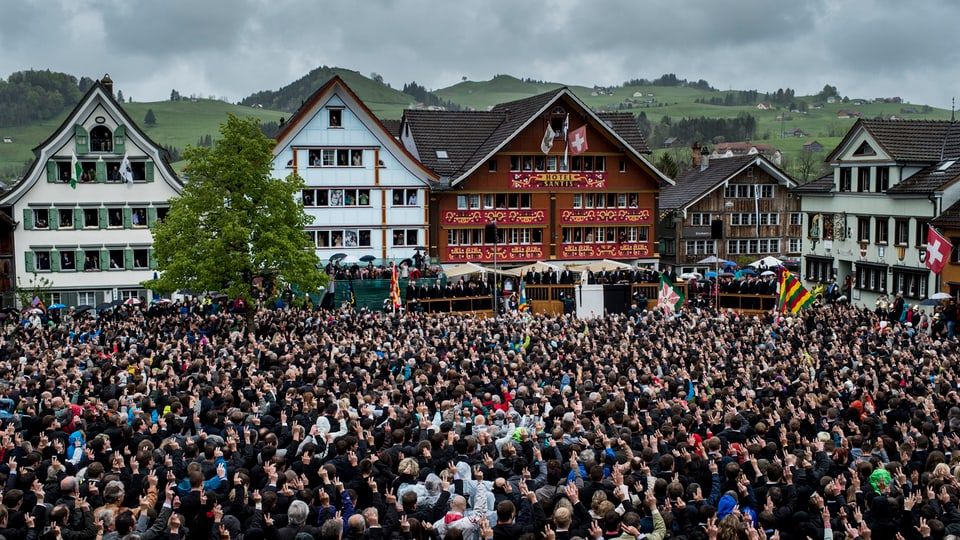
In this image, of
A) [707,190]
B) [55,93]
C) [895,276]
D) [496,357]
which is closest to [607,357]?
[496,357]

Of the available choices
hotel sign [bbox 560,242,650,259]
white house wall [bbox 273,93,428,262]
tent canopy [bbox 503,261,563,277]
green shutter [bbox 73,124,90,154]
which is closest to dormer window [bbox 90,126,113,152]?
green shutter [bbox 73,124,90,154]

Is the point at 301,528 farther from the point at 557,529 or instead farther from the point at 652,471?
the point at 652,471

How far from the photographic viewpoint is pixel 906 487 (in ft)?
39.2

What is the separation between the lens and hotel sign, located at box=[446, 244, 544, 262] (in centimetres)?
5488

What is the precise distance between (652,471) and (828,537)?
2660mm

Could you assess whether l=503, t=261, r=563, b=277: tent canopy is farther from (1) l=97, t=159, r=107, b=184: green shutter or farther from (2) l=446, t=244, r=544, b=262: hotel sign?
(1) l=97, t=159, r=107, b=184: green shutter

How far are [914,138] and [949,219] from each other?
22.4ft

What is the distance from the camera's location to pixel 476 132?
59031 millimetres

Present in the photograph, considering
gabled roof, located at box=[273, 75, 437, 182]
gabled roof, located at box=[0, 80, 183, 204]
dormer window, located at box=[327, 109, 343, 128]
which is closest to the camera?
gabled roof, located at box=[0, 80, 183, 204]

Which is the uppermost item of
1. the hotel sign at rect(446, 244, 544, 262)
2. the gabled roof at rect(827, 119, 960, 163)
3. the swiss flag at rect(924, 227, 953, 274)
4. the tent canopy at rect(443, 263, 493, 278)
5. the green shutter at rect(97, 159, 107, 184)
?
the gabled roof at rect(827, 119, 960, 163)

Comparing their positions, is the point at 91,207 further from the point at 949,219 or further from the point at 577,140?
the point at 949,219

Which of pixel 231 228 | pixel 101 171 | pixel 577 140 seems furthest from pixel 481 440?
pixel 577 140

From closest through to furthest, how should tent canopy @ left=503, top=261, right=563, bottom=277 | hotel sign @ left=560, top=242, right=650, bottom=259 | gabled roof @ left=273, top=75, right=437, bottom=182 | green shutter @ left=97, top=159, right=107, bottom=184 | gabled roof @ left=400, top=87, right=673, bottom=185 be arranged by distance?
tent canopy @ left=503, top=261, right=563, bottom=277, green shutter @ left=97, top=159, right=107, bottom=184, gabled roof @ left=273, top=75, right=437, bottom=182, gabled roof @ left=400, top=87, right=673, bottom=185, hotel sign @ left=560, top=242, right=650, bottom=259

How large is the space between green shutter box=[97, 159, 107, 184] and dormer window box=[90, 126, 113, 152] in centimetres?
61
